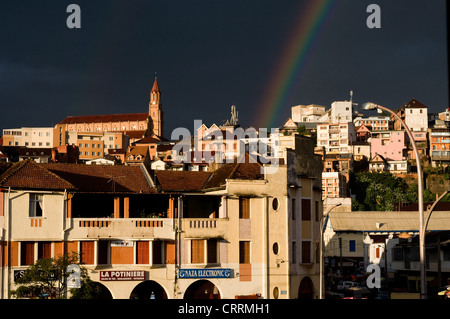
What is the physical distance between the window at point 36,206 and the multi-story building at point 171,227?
0.07 m

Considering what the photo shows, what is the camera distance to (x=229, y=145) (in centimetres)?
19950

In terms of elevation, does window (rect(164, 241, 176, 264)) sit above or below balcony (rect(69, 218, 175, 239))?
below

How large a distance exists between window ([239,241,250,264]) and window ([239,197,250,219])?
205 cm

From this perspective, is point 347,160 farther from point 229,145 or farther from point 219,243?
point 219,243

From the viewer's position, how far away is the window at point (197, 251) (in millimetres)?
55188

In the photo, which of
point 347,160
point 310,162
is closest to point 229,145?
point 347,160

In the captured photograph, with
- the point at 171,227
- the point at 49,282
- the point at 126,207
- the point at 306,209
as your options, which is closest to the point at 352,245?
the point at 306,209

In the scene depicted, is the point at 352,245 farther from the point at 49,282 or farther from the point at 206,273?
the point at 49,282

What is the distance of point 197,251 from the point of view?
5541 cm

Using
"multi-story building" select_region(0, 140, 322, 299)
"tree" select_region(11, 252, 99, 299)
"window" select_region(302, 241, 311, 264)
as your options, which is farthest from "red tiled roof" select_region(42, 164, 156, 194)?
"window" select_region(302, 241, 311, 264)

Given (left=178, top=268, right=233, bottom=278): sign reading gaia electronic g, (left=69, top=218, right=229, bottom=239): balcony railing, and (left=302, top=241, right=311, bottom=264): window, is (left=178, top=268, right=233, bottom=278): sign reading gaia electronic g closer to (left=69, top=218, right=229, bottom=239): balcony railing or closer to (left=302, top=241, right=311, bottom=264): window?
(left=69, top=218, right=229, bottom=239): balcony railing

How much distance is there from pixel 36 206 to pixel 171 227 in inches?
384

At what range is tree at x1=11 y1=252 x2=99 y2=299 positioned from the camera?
4562 centimetres
